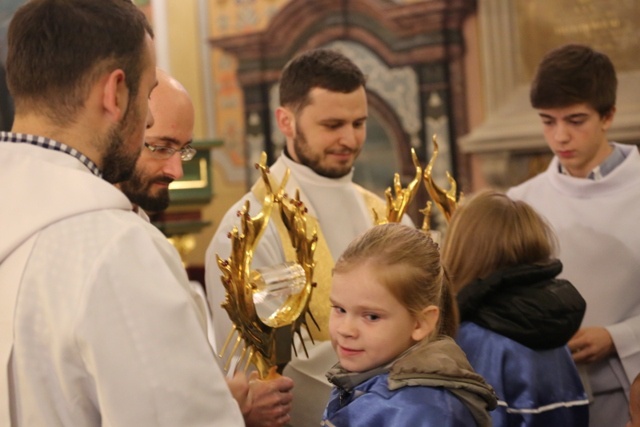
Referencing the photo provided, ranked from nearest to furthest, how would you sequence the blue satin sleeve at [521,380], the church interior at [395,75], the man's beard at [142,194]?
the blue satin sleeve at [521,380] → the man's beard at [142,194] → the church interior at [395,75]

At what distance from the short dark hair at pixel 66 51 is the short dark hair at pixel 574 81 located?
6.01 feet

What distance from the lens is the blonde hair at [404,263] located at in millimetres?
1900

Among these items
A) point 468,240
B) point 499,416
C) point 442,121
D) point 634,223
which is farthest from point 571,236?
point 442,121

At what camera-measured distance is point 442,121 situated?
7.57 m

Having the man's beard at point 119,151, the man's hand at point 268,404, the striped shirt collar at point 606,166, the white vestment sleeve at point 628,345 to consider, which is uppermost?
the man's beard at point 119,151

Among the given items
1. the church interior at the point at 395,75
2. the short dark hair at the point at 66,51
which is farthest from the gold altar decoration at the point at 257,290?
the church interior at the point at 395,75

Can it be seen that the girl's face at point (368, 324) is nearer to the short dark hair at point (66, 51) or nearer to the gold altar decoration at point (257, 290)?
the gold altar decoration at point (257, 290)

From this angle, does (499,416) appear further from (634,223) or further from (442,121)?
(442,121)

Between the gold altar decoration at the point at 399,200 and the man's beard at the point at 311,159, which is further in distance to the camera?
the man's beard at the point at 311,159

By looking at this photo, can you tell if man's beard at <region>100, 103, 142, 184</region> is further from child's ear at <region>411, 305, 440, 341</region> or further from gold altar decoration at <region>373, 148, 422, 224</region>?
gold altar decoration at <region>373, 148, 422, 224</region>

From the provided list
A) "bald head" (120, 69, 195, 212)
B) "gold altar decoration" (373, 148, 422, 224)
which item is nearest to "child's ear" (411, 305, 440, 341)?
"gold altar decoration" (373, 148, 422, 224)

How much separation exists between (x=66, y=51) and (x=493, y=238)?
48.8 inches

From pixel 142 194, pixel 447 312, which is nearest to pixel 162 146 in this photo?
pixel 142 194

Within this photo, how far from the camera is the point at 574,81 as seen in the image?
3109 mm
